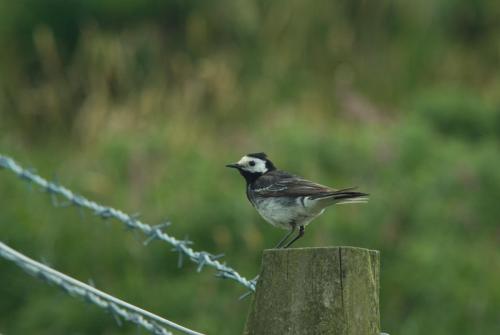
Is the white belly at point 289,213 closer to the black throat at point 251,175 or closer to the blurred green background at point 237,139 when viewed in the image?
A: the black throat at point 251,175

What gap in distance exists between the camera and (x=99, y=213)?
13.8 feet

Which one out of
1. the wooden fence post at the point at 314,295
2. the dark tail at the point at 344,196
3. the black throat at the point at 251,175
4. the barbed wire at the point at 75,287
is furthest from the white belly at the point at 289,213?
the wooden fence post at the point at 314,295

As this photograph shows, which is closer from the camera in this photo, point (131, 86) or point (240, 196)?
point (240, 196)

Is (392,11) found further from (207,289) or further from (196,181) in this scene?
(207,289)

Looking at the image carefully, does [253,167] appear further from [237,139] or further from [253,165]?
[237,139]

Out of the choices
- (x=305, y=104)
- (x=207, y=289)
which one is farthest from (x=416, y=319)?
(x=305, y=104)

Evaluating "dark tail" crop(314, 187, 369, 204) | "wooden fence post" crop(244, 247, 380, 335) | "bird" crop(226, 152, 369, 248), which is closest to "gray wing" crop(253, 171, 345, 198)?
"bird" crop(226, 152, 369, 248)

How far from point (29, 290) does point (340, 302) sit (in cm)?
588

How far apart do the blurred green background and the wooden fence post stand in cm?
463

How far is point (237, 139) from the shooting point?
1030 cm

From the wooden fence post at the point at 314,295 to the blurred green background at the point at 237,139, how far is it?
463 cm

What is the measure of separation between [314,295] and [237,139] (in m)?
7.20

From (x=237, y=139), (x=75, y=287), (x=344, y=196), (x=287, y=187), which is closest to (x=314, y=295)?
(x=75, y=287)

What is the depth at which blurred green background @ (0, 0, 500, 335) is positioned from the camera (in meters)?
8.25
